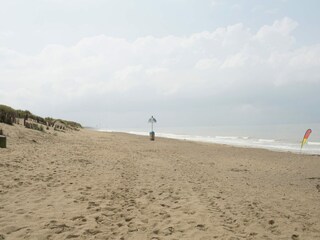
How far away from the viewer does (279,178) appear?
40.1ft

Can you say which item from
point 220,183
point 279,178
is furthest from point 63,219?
point 279,178

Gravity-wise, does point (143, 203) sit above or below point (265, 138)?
below

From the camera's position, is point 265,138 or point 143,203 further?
point 265,138

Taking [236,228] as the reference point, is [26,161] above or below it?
above

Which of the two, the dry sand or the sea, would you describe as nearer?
the dry sand

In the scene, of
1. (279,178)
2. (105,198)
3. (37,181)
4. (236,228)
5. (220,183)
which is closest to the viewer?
(236,228)

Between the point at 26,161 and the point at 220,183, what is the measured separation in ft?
25.0

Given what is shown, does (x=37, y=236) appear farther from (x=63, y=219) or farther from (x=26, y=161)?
(x=26, y=161)

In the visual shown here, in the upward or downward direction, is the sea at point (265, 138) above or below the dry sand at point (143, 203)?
above

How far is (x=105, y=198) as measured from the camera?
7.27 m

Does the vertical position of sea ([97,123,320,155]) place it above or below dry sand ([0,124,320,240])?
above

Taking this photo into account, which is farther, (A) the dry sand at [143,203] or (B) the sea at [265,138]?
(B) the sea at [265,138]

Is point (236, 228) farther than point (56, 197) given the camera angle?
No

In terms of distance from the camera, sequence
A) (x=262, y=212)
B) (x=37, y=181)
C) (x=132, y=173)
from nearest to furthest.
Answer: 1. (x=262, y=212)
2. (x=37, y=181)
3. (x=132, y=173)
